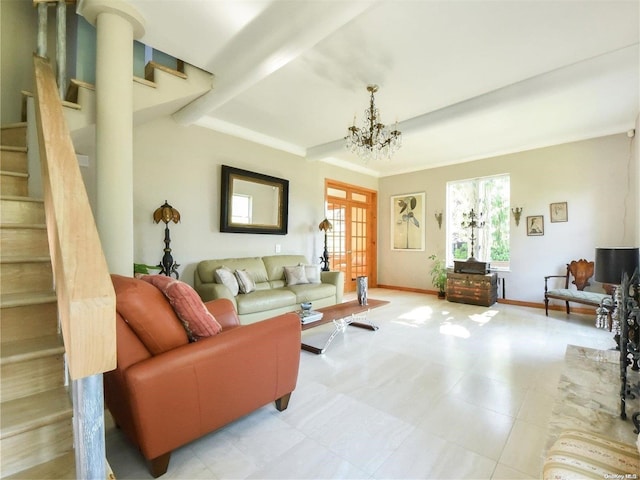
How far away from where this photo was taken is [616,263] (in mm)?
2533

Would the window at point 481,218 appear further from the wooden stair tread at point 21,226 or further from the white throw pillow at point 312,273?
the wooden stair tread at point 21,226

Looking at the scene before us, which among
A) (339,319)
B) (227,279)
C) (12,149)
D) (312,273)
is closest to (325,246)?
(312,273)

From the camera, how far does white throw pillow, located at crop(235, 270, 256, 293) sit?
3.69 m

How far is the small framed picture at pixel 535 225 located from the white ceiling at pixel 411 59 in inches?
56.0

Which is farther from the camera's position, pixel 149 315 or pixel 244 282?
pixel 244 282

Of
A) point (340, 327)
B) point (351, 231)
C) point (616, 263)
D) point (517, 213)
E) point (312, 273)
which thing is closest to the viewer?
point (616, 263)

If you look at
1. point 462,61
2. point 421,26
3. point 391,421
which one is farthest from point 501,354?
point 421,26

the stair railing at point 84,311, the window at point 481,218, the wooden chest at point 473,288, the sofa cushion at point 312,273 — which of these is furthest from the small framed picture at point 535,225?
the stair railing at point 84,311

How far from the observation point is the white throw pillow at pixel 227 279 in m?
3.49

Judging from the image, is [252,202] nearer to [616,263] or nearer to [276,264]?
[276,264]

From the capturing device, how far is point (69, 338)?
0.66m

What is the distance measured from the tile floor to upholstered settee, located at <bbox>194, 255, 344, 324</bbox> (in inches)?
29.8

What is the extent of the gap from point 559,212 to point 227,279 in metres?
5.25

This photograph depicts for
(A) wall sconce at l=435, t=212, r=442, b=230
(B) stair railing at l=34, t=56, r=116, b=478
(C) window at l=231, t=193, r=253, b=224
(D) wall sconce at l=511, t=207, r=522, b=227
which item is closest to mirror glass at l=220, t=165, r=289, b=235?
(C) window at l=231, t=193, r=253, b=224
